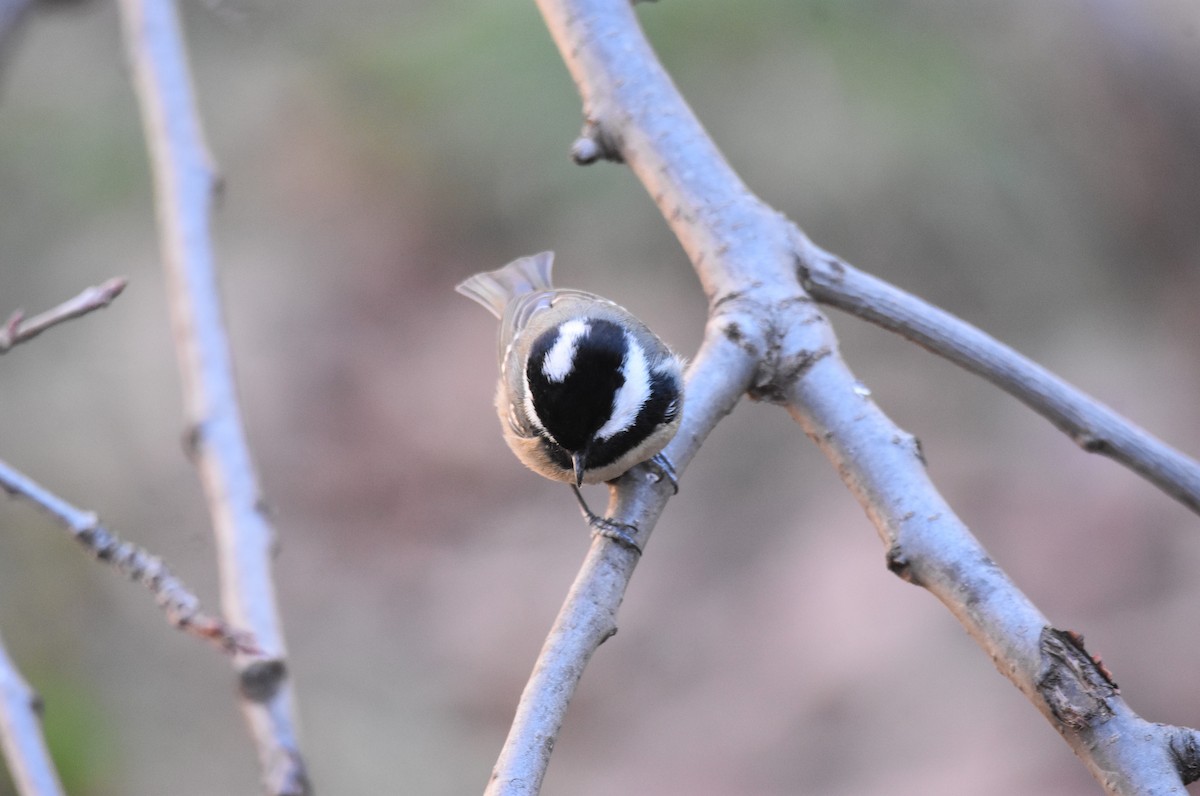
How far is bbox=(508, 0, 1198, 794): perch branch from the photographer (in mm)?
1796

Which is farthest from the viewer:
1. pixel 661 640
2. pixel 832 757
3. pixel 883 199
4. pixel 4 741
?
pixel 883 199

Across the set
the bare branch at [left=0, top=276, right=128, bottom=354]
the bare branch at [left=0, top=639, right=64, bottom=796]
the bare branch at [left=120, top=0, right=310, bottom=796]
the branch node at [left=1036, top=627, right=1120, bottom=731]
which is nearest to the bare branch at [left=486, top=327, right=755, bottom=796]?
the bare branch at [left=120, top=0, right=310, bottom=796]

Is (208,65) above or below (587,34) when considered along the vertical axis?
above

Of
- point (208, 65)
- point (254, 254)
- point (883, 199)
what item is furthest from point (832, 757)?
point (208, 65)

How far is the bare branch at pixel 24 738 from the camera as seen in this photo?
1351mm

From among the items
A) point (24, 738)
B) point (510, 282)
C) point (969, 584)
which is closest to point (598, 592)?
point (969, 584)

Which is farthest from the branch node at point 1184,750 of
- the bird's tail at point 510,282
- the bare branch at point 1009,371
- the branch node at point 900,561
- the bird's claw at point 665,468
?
the bird's tail at point 510,282

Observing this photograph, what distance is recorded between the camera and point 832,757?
5316 millimetres

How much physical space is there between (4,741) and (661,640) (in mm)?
4587

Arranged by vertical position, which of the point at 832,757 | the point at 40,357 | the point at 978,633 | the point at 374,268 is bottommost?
the point at 978,633

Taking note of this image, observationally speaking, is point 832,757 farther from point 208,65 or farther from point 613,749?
point 208,65

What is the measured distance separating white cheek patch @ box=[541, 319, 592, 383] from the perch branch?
13.5 inches

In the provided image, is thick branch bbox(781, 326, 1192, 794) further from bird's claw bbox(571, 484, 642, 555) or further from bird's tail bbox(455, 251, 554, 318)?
bird's tail bbox(455, 251, 554, 318)

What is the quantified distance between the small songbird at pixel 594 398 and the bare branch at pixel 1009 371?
0.45 meters
